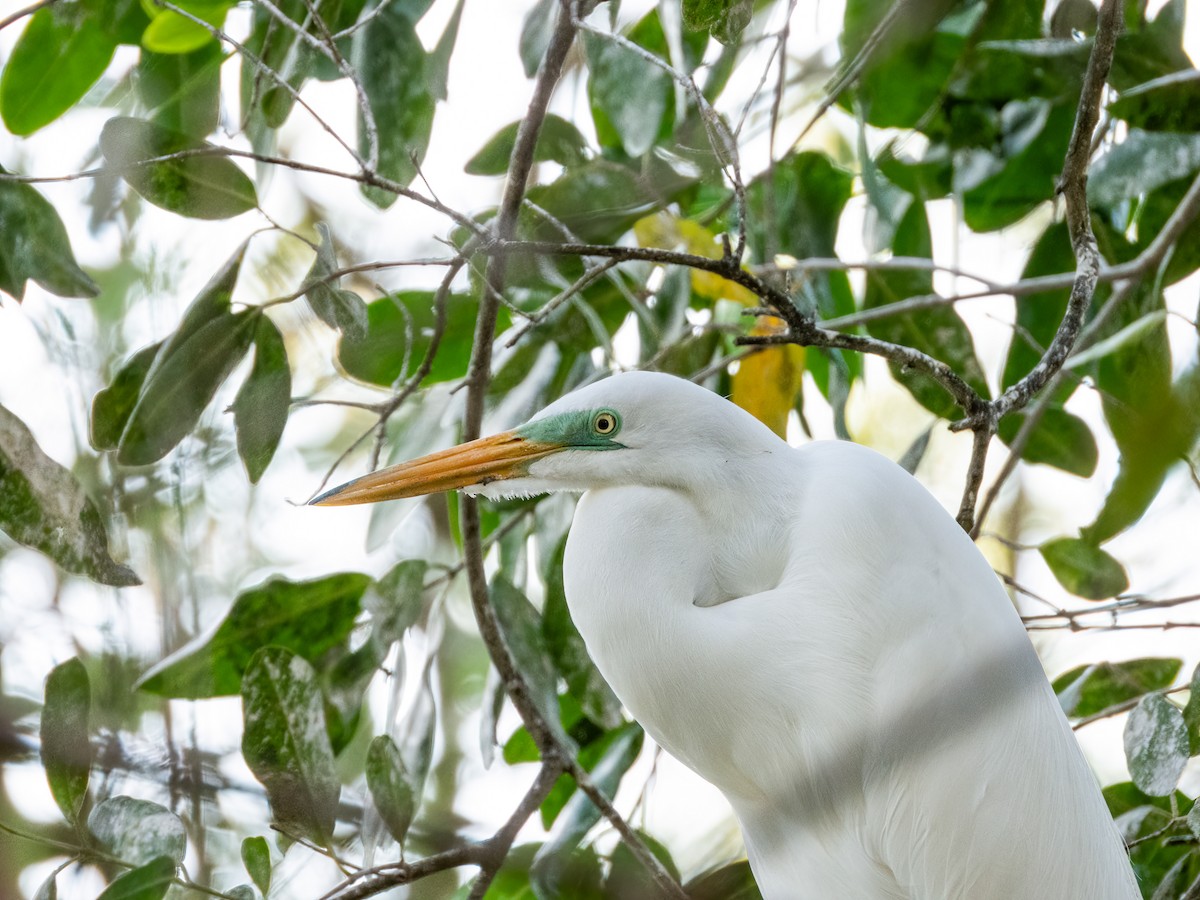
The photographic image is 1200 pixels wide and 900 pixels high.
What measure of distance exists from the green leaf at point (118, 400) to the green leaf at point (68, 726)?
0.33 meters

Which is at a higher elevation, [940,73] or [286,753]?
[940,73]

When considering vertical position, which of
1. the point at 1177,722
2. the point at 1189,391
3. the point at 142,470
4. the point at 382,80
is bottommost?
the point at 1177,722

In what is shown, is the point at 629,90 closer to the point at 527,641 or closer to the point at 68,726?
the point at 527,641

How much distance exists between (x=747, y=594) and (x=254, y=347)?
2.23ft

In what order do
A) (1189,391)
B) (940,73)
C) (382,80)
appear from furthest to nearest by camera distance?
(940,73), (382,80), (1189,391)

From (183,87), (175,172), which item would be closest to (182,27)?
(183,87)

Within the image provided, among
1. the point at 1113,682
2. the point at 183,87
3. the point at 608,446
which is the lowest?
the point at 1113,682

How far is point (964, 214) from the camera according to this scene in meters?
2.29

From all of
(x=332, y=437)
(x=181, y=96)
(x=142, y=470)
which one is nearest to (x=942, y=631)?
(x=142, y=470)

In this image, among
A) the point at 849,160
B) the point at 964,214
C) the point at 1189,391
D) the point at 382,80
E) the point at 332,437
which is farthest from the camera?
the point at 332,437

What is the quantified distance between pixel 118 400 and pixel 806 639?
865 mm

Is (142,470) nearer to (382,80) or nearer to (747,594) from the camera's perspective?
(382,80)

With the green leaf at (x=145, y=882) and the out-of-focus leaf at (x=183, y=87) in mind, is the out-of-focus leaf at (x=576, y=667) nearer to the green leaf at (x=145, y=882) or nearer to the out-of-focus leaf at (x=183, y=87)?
the green leaf at (x=145, y=882)

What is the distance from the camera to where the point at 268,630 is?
177cm
